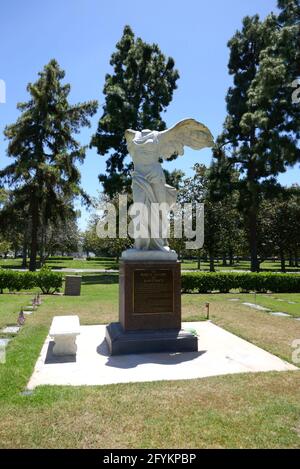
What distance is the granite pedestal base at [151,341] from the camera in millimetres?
6672

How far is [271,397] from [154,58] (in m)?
25.1

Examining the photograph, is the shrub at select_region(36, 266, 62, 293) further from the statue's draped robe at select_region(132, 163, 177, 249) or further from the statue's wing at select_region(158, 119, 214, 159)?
the statue's wing at select_region(158, 119, 214, 159)

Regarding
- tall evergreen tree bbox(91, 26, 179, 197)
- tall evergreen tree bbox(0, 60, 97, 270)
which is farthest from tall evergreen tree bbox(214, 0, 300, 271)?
tall evergreen tree bbox(0, 60, 97, 270)

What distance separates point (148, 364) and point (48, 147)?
2016 cm

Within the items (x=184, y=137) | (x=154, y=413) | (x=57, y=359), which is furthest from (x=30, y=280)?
(x=154, y=413)

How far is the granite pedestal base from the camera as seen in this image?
6.67 meters

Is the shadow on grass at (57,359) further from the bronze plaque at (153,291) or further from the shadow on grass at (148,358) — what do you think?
the bronze plaque at (153,291)

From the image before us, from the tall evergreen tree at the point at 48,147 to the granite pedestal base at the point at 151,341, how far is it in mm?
16546

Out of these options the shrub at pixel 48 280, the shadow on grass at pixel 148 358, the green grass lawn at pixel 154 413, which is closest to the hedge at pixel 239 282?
the shrub at pixel 48 280

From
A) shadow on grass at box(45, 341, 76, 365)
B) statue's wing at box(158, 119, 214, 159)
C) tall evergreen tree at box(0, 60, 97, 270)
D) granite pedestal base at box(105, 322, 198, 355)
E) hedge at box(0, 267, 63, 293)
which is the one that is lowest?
shadow on grass at box(45, 341, 76, 365)

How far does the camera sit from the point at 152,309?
7.03 m

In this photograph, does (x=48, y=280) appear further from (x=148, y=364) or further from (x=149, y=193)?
(x=148, y=364)

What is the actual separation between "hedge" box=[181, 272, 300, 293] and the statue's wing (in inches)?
360

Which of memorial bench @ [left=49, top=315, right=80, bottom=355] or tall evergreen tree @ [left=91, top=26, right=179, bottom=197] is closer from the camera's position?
memorial bench @ [left=49, top=315, right=80, bottom=355]
